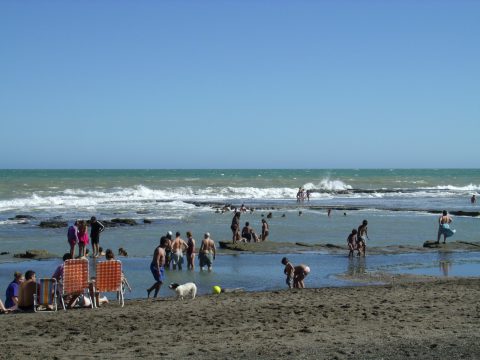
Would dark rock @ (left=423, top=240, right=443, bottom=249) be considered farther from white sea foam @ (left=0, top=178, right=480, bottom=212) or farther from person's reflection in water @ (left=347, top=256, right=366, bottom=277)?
white sea foam @ (left=0, top=178, right=480, bottom=212)

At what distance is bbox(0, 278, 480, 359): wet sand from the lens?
975 centimetres

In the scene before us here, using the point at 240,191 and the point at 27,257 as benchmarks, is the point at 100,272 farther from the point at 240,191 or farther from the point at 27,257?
the point at 240,191

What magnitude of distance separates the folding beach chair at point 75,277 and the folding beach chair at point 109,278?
27cm

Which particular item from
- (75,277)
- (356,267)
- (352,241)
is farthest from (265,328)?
(352,241)

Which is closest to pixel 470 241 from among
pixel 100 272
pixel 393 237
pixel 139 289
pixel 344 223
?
pixel 393 237

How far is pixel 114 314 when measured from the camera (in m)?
12.7

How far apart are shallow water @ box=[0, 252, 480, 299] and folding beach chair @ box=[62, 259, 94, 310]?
2078mm

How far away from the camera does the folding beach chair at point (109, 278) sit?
546 inches

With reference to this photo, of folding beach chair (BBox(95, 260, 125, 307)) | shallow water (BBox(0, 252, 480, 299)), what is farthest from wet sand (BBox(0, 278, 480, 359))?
shallow water (BBox(0, 252, 480, 299))

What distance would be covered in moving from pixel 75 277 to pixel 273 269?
8.00m

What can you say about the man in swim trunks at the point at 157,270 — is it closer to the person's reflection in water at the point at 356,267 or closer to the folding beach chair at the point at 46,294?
the folding beach chair at the point at 46,294

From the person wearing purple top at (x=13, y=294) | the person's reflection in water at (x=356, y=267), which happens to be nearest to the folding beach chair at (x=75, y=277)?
the person wearing purple top at (x=13, y=294)

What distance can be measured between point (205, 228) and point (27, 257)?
12.6 meters

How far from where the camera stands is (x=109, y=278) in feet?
45.8
